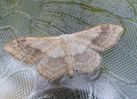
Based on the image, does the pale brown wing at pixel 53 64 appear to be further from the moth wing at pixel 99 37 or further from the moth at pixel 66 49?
the moth wing at pixel 99 37

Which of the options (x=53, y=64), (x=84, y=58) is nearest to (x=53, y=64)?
(x=53, y=64)

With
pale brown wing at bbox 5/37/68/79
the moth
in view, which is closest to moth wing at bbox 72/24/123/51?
the moth

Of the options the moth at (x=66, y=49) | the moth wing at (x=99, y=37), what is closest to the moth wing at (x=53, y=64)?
the moth at (x=66, y=49)

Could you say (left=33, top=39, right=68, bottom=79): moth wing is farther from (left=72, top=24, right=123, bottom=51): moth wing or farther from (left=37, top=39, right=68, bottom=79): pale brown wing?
(left=72, top=24, right=123, bottom=51): moth wing

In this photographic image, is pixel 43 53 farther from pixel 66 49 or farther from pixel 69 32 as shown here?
pixel 69 32

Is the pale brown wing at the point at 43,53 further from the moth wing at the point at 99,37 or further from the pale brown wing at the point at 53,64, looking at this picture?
the moth wing at the point at 99,37

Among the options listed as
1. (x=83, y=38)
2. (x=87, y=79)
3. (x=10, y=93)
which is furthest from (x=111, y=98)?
(x=10, y=93)

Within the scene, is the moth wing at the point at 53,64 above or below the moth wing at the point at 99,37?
below
